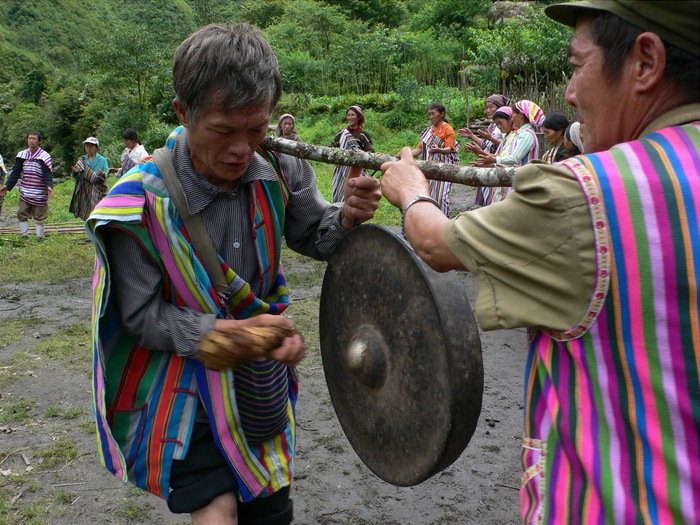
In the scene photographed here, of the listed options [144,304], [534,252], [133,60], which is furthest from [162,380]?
[133,60]

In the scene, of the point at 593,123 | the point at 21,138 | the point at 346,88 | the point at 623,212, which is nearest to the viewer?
the point at 623,212

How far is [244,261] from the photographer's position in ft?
7.04

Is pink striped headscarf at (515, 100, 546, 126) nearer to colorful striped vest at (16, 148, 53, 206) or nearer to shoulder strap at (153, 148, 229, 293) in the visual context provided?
shoulder strap at (153, 148, 229, 293)

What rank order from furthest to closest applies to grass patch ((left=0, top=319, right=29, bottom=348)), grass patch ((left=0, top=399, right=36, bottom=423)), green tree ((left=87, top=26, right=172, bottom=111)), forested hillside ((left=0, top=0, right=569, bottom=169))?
green tree ((left=87, top=26, right=172, bottom=111))
forested hillside ((left=0, top=0, right=569, bottom=169))
grass patch ((left=0, top=319, right=29, bottom=348))
grass patch ((left=0, top=399, right=36, bottom=423))

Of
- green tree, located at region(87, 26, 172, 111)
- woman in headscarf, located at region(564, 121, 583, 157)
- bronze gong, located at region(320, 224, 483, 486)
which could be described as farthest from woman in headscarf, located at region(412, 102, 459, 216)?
green tree, located at region(87, 26, 172, 111)

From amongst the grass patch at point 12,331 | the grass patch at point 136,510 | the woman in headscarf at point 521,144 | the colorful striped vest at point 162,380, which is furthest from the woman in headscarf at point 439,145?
the colorful striped vest at point 162,380

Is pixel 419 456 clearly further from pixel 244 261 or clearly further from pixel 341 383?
pixel 244 261

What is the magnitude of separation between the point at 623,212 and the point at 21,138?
124 ft

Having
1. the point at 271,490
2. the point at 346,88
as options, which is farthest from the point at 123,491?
the point at 346,88

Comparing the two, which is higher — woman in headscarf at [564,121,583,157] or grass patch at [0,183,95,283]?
woman in headscarf at [564,121,583,157]

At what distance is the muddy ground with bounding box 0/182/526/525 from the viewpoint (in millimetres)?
3385

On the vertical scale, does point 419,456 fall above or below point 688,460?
below

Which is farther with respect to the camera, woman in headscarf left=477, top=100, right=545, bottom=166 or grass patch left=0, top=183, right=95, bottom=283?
grass patch left=0, top=183, right=95, bottom=283

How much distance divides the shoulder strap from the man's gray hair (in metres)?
0.19
